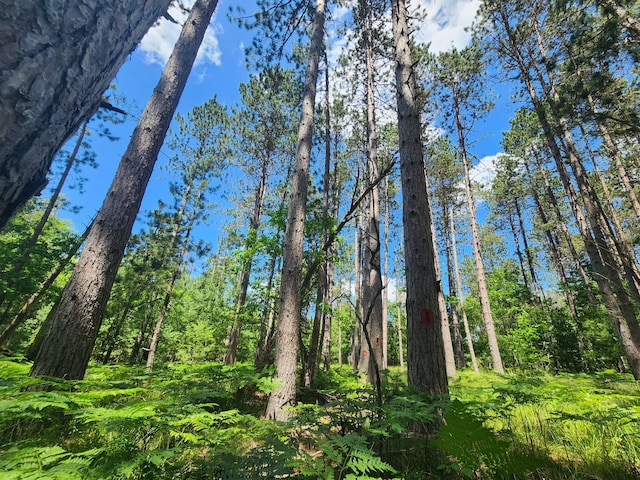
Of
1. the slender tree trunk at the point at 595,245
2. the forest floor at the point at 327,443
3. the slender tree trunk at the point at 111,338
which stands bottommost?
the forest floor at the point at 327,443

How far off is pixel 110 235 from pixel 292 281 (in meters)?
2.59

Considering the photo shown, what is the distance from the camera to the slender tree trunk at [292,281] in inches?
154

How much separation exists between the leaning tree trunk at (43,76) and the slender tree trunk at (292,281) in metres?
3.47

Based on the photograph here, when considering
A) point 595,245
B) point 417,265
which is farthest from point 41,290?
point 595,245

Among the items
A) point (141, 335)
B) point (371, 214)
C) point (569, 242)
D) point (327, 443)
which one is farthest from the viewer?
point (569, 242)

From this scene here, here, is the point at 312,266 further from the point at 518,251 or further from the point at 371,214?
the point at 518,251

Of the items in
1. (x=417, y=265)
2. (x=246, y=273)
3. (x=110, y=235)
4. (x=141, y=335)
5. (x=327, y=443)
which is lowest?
(x=327, y=443)

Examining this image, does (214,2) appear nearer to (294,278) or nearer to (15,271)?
(294,278)

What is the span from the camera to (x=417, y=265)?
327 cm

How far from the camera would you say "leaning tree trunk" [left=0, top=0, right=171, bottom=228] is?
72 centimetres

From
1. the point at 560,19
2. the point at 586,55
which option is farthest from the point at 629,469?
the point at 560,19

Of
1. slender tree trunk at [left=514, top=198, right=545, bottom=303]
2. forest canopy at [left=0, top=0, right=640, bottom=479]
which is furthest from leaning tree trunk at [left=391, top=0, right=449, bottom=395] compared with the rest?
slender tree trunk at [left=514, top=198, right=545, bottom=303]

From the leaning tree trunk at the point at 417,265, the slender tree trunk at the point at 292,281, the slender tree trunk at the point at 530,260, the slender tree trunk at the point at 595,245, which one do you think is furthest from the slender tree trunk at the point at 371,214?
the slender tree trunk at the point at 530,260

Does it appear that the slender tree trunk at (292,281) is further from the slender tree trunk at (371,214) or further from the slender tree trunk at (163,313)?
the slender tree trunk at (163,313)
